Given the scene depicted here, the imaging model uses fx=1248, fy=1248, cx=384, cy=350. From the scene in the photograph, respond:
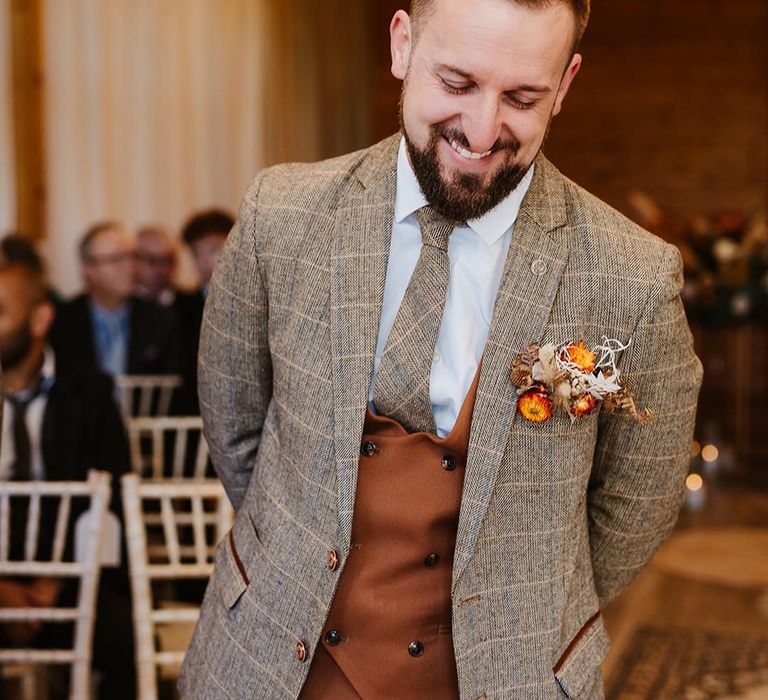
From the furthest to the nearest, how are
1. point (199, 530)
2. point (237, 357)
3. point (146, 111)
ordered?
1. point (146, 111)
2. point (199, 530)
3. point (237, 357)

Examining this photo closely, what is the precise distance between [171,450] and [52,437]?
1575 mm

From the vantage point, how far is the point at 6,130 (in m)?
5.72

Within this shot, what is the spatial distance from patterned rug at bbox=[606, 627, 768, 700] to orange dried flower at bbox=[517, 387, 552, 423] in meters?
2.65

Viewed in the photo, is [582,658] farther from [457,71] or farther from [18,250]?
[18,250]

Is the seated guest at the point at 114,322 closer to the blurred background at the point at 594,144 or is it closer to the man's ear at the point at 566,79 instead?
the blurred background at the point at 594,144

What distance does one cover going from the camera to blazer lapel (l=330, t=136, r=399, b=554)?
67.7 inches

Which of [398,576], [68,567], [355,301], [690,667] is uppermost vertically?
[355,301]

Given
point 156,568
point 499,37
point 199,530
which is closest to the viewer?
point 499,37

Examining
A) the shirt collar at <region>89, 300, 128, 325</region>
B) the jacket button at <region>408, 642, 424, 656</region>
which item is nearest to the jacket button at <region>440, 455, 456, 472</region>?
the jacket button at <region>408, 642, 424, 656</region>

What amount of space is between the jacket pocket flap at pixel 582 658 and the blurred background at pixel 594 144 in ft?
8.16

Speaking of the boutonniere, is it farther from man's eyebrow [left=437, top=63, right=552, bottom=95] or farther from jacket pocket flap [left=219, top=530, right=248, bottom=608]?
jacket pocket flap [left=219, top=530, right=248, bottom=608]

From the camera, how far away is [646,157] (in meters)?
9.82

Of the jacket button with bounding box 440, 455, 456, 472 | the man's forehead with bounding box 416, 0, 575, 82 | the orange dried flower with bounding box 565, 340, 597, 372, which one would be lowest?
the jacket button with bounding box 440, 455, 456, 472

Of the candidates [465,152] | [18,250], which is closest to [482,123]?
[465,152]
